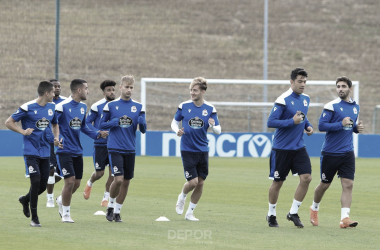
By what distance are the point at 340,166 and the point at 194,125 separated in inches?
87.3

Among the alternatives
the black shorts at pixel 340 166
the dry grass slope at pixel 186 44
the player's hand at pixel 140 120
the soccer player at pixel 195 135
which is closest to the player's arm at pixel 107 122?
the player's hand at pixel 140 120

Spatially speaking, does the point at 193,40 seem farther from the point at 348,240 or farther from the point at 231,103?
the point at 348,240

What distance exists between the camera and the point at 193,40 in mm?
45594

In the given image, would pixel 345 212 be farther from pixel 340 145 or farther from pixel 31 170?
pixel 31 170

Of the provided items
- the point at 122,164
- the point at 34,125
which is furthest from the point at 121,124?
the point at 34,125

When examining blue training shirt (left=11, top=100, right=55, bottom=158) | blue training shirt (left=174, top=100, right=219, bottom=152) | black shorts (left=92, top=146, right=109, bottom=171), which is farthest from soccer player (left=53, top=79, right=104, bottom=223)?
black shorts (left=92, top=146, right=109, bottom=171)

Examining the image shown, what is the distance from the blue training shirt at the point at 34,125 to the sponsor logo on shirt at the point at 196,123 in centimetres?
220

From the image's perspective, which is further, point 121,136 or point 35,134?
point 121,136

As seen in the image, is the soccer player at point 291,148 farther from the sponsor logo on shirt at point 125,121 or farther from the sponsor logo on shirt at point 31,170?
the sponsor logo on shirt at point 31,170

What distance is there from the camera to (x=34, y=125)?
8625 millimetres

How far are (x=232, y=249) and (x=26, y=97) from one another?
2406cm

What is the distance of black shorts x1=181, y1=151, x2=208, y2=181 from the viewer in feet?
31.8

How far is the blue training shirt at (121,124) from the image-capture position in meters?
9.23

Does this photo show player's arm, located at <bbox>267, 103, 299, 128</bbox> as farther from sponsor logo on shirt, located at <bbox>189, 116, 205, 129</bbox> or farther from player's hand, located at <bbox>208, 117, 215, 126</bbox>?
sponsor logo on shirt, located at <bbox>189, 116, 205, 129</bbox>
